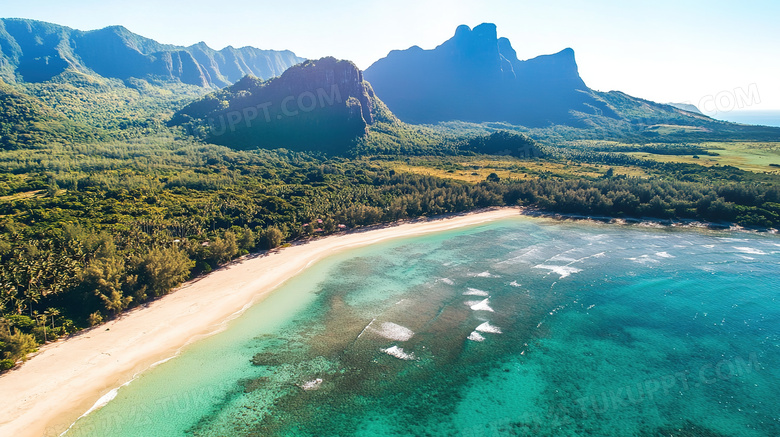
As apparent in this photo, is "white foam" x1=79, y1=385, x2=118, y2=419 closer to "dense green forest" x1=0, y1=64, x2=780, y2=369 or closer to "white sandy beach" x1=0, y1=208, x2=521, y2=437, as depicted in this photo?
"white sandy beach" x1=0, y1=208, x2=521, y2=437

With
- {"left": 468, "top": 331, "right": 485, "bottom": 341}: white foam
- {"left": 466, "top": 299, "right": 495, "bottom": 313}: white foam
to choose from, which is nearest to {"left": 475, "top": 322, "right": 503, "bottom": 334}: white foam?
→ {"left": 468, "top": 331, "right": 485, "bottom": 341}: white foam

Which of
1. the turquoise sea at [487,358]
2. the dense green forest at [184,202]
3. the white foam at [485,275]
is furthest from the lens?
the white foam at [485,275]

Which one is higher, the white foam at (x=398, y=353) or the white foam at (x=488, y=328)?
the white foam at (x=398, y=353)

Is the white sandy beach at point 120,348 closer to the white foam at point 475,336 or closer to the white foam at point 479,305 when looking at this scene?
the white foam at point 479,305

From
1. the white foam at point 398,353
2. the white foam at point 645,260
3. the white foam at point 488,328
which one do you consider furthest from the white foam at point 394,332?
the white foam at point 645,260

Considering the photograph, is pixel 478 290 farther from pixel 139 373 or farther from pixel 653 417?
pixel 139 373

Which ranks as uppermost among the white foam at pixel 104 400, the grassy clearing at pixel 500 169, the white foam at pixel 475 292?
the grassy clearing at pixel 500 169

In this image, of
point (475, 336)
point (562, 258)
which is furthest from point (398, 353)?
point (562, 258)
